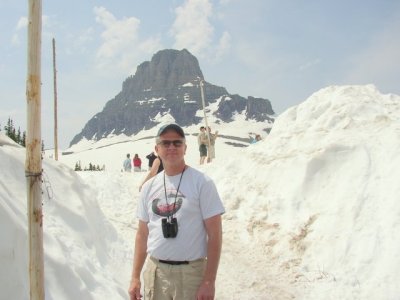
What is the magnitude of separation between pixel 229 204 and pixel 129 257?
12.4 ft

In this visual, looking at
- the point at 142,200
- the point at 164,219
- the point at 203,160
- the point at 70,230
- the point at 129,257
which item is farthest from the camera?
the point at 203,160

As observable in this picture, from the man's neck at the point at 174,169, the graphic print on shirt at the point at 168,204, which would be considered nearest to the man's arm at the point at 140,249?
the graphic print on shirt at the point at 168,204

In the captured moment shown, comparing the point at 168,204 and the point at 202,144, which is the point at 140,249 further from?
the point at 202,144

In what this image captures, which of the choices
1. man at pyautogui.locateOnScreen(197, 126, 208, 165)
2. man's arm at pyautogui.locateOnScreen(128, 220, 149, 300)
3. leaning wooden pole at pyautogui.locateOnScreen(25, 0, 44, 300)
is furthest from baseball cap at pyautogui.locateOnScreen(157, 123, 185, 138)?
man at pyautogui.locateOnScreen(197, 126, 208, 165)

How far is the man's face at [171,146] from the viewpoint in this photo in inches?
142

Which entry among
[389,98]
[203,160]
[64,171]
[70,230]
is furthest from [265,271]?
[203,160]

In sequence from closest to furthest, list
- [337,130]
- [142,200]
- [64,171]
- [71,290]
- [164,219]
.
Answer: [164,219], [142,200], [71,290], [64,171], [337,130]

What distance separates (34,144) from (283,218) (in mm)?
6998

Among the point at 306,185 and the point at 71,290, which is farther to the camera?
the point at 306,185

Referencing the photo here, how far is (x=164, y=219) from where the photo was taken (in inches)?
137

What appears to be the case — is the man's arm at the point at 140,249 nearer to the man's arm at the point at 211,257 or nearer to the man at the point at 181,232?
the man at the point at 181,232

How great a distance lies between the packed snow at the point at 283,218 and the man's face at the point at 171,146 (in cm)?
222

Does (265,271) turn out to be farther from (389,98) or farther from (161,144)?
(389,98)

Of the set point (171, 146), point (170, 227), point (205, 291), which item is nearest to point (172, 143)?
point (171, 146)
